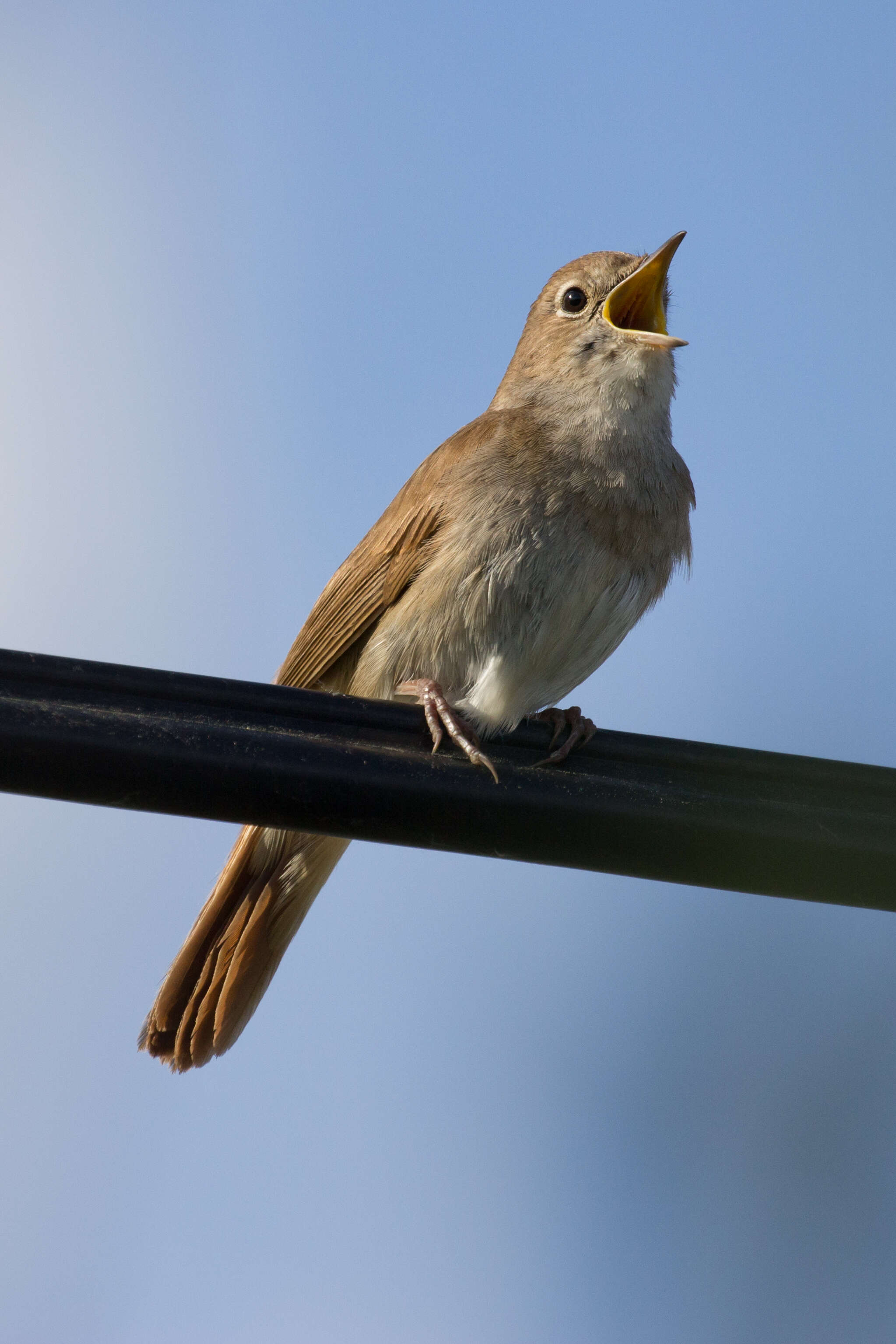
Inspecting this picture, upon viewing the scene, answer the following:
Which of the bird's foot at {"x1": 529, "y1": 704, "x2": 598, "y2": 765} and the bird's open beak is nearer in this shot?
the bird's foot at {"x1": 529, "y1": 704, "x2": 598, "y2": 765}

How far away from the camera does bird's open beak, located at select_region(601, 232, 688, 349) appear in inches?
185

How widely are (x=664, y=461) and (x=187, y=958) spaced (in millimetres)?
2138

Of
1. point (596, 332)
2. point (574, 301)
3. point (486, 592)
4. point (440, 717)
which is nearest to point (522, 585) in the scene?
point (486, 592)

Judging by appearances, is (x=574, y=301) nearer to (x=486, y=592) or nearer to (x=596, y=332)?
(x=596, y=332)

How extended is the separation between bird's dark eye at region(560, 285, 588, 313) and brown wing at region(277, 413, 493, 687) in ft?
2.22

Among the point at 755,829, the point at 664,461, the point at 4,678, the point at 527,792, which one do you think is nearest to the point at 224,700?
the point at 4,678

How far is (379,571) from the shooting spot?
167 inches

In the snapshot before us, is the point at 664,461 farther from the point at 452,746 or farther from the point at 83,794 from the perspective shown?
the point at 83,794

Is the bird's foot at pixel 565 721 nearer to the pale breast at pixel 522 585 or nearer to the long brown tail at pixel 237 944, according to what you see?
the pale breast at pixel 522 585

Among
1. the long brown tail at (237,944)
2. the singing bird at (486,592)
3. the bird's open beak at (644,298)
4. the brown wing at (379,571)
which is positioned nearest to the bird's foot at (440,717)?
the singing bird at (486,592)

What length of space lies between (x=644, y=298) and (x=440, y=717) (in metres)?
2.01

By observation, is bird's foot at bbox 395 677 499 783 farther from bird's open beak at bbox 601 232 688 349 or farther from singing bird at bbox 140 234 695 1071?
bird's open beak at bbox 601 232 688 349

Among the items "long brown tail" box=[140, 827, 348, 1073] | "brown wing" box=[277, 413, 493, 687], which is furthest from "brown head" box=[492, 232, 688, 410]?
Result: "long brown tail" box=[140, 827, 348, 1073]

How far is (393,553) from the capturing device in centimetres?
420
